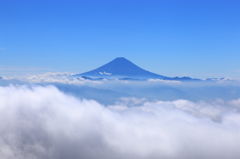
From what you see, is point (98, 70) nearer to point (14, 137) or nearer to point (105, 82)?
point (105, 82)

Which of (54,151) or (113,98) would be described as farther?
(113,98)

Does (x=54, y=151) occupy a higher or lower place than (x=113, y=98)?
lower

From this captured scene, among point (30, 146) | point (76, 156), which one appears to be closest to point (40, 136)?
point (30, 146)

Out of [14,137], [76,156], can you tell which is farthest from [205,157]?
[14,137]

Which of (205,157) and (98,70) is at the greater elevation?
(98,70)

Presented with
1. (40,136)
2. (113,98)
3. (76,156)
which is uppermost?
(113,98)

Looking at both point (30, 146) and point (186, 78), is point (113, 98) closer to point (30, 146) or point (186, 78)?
point (186, 78)

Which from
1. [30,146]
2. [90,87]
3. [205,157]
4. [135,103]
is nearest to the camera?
[30,146]

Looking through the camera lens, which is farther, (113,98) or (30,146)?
(113,98)

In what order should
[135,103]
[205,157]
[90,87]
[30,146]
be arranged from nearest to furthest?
[30,146] < [205,157] < [90,87] < [135,103]
